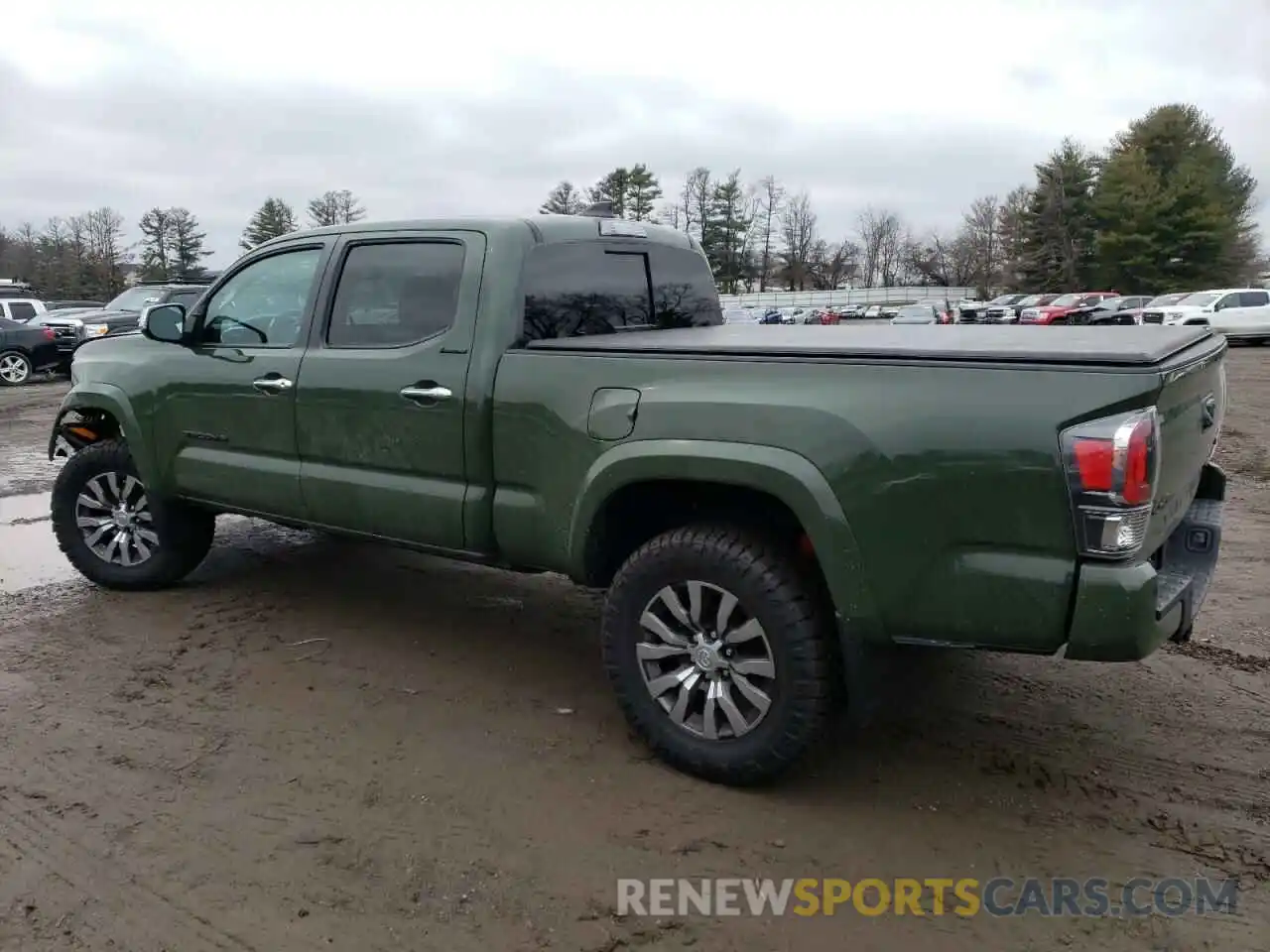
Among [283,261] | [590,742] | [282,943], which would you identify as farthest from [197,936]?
[283,261]

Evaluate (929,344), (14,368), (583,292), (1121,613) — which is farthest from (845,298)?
(1121,613)

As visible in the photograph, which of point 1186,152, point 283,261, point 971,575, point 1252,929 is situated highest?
point 1186,152

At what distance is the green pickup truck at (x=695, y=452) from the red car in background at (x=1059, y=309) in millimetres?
36516

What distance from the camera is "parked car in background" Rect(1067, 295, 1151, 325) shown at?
32750mm

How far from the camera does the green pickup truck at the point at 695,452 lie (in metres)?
2.72

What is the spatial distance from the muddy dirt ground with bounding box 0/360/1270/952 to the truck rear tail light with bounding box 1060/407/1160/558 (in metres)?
1.04

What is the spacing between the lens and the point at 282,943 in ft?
8.55

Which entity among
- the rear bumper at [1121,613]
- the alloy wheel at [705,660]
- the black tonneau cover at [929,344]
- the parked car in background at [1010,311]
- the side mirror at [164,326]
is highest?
the parked car in background at [1010,311]

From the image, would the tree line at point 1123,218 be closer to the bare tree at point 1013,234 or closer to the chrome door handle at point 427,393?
the bare tree at point 1013,234

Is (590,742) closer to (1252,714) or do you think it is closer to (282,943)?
(282,943)

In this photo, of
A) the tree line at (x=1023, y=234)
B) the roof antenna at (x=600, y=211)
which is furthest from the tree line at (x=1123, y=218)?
the roof antenna at (x=600, y=211)

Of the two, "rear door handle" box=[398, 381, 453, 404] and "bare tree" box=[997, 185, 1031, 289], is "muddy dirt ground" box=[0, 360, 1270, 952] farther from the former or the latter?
"bare tree" box=[997, 185, 1031, 289]

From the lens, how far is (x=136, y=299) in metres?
20.2

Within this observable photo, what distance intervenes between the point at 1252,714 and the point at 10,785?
4.60 meters
